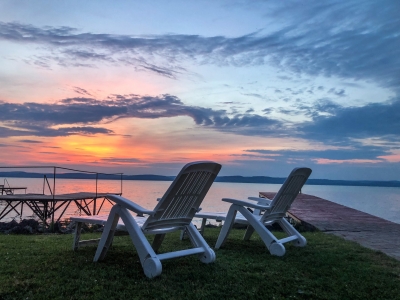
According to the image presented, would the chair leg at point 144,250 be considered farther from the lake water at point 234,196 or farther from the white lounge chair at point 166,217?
the lake water at point 234,196

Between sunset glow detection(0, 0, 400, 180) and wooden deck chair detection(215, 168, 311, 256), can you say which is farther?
sunset glow detection(0, 0, 400, 180)

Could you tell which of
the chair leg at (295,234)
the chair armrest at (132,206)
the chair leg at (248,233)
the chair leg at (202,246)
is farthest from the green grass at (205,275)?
the chair leg at (248,233)

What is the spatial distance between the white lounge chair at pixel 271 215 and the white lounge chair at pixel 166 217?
85 centimetres

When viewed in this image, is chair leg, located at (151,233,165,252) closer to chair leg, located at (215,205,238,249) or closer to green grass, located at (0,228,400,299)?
green grass, located at (0,228,400,299)

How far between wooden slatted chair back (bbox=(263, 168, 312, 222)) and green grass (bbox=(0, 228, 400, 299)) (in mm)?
472

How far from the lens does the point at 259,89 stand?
13961mm

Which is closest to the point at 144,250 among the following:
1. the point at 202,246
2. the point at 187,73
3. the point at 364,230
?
the point at 202,246

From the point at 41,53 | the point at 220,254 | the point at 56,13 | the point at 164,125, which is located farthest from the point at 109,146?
the point at 220,254

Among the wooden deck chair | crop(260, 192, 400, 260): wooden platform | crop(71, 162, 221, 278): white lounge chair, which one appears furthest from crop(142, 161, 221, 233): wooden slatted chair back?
crop(260, 192, 400, 260): wooden platform

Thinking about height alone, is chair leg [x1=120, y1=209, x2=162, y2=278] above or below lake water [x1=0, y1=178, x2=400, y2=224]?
above

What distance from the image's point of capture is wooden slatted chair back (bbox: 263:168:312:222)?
183 inches

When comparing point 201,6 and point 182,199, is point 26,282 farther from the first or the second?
point 201,6

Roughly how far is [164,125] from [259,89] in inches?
171

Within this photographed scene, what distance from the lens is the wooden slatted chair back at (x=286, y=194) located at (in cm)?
464
